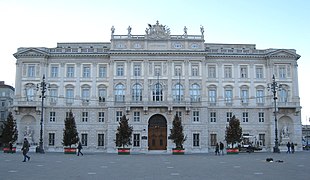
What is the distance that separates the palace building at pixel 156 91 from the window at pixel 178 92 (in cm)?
17

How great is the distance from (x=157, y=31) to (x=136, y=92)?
11.3 meters

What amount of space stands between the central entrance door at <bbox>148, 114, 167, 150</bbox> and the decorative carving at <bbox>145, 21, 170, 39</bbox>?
1373 cm

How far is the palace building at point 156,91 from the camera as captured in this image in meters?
64.6

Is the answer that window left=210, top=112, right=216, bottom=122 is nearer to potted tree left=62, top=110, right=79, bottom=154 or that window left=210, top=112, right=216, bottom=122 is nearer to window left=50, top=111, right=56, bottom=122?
potted tree left=62, top=110, right=79, bottom=154

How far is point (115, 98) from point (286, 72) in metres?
30.3

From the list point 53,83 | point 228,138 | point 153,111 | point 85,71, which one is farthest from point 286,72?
point 53,83

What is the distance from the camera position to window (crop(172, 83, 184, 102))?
2559 inches

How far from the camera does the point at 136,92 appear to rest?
6519 centimetres

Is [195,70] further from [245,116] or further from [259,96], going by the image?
[259,96]

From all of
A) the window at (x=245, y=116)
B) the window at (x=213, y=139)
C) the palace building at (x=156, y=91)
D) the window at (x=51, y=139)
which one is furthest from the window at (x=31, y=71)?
the window at (x=245, y=116)

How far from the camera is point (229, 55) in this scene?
6775 cm

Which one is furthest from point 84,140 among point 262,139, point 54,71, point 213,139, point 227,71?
point 262,139

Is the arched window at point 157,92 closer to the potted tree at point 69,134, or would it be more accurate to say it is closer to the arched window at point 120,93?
the arched window at point 120,93

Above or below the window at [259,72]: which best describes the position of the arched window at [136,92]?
below
